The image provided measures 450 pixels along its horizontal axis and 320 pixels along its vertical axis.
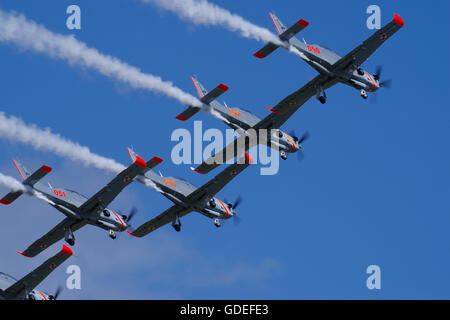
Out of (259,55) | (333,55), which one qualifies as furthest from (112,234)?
(333,55)

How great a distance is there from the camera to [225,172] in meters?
62.1

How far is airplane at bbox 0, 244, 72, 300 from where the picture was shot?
61.7 meters

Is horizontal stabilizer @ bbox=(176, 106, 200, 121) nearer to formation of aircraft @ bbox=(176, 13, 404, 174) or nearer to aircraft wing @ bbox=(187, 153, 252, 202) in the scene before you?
formation of aircraft @ bbox=(176, 13, 404, 174)

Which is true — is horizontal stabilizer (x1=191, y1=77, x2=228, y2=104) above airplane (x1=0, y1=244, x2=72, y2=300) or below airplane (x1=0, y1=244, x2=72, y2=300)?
above

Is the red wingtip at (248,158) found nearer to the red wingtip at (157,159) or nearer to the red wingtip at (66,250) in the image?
the red wingtip at (157,159)

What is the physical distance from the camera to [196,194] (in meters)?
62.2

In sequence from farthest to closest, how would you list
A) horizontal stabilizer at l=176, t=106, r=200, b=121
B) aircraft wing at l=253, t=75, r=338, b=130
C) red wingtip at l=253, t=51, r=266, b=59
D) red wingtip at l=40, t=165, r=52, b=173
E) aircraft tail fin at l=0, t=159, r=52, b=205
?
aircraft wing at l=253, t=75, r=338, b=130
horizontal stabilizer at l=176, t=106, r=200, b=121
red wingtip at l=253, t=51, r=266, b=59
aircraft tail fin at l=0, t=159, r=52, b=205
red wingtip at l=40, t=165, r=52, b=173

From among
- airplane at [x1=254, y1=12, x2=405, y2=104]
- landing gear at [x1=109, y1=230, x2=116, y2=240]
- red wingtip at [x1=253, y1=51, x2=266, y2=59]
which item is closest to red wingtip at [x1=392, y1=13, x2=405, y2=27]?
airplane at [x1=254, y1=12, x2=405, y2=104]

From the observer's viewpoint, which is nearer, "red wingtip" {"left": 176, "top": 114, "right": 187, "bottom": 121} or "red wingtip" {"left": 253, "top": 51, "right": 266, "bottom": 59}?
"red wingtip" {"left": 253, "top": 51, "right": 266, "bottom": 59}

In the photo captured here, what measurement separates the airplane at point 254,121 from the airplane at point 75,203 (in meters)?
4.61

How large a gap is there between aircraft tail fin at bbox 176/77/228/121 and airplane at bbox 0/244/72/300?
1059 cm

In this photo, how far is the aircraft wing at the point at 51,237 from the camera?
60844mm

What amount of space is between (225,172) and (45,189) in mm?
10781
